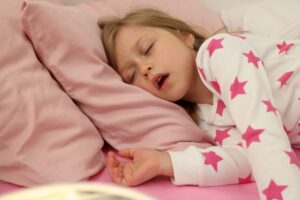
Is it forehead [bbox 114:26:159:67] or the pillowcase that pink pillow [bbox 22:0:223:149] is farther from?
the pillowcase

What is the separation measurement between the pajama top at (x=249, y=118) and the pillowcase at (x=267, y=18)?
19 cm

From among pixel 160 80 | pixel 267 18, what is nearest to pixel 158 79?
pixel 160 80

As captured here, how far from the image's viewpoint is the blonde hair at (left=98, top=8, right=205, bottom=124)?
1.14m

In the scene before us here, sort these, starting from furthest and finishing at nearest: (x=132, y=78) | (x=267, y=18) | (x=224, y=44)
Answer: (x=267, y=18) < (x=132, y=78) < (x=224, y=44)

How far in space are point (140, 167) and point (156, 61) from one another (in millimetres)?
290

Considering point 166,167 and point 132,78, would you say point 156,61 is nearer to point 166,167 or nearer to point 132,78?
point 132,78

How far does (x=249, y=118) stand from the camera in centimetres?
90

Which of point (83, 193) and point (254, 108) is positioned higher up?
point (83, 193)

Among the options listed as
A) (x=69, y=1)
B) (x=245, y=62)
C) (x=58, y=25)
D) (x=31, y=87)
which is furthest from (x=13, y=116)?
(x=69, y=1)

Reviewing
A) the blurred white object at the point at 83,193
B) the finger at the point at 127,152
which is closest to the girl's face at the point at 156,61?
the finger at the point at 127,152

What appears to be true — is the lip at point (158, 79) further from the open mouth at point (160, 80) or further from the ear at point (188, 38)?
the ear at point (188, 38)

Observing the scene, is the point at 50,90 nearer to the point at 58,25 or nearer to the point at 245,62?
the point at 58,25

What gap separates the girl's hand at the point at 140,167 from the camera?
90 centimetres

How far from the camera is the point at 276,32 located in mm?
1301
